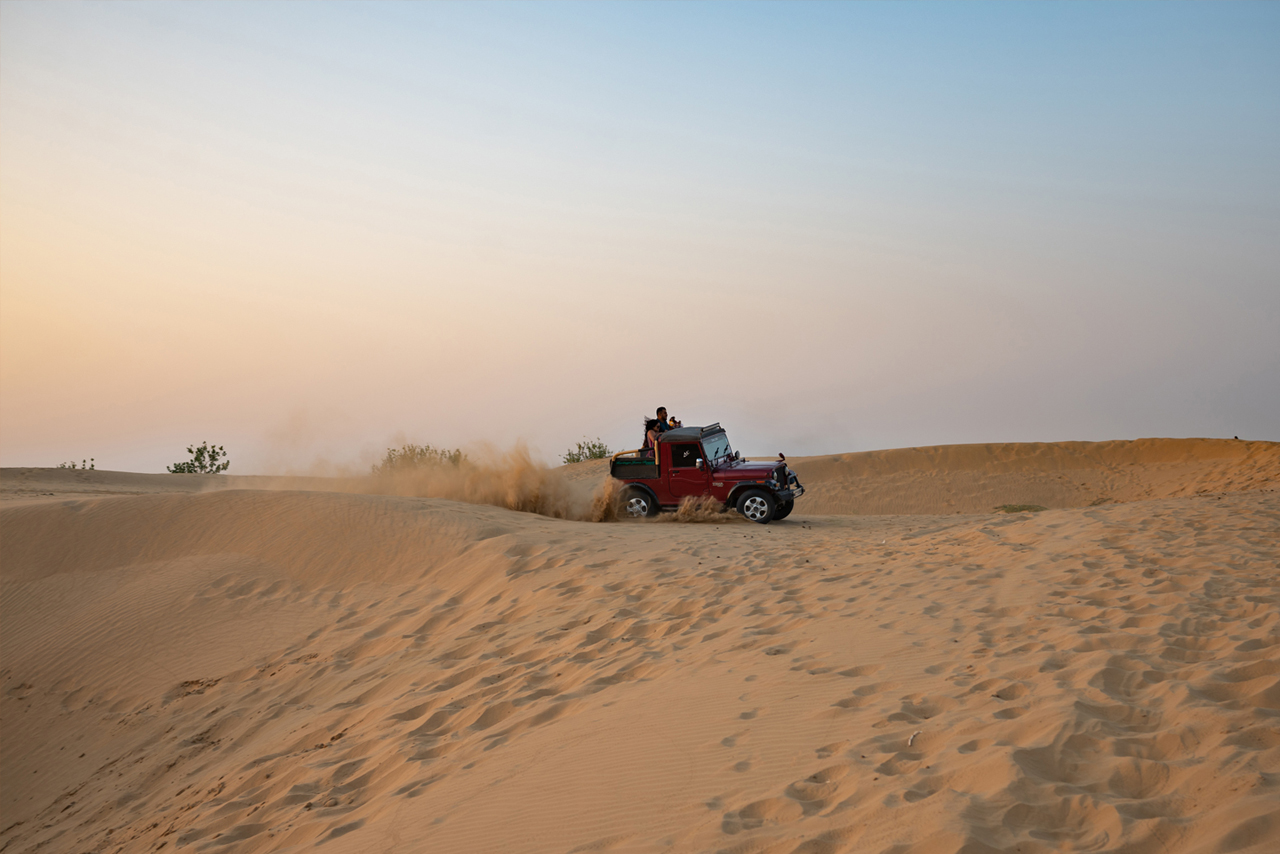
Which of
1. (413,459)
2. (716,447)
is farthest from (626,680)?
(413,459)

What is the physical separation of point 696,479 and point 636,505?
130 cm

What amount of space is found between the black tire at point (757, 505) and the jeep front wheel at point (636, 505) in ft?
5.51

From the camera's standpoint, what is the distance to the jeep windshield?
14828mm

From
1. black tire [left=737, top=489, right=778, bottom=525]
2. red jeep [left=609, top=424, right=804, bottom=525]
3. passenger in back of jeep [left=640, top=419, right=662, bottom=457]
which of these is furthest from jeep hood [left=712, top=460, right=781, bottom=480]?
passenger in back of jeep [left=640, top=419, right=662, bottom=457]

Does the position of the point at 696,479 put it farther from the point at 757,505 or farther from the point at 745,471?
the point at 757,505

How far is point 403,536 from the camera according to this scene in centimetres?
1086

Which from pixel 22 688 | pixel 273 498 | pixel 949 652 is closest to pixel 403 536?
pixel 273 498

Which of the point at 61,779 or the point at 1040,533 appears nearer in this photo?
the point at 61,779

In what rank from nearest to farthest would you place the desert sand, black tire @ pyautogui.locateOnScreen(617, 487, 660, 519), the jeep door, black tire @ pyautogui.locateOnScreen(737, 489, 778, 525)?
the desert sand < black tire @ pyautogui.locateOnScreen(737, 489, 778, 525) < the jeep door < black tire @ pyautogui.locateOnScreen(617, 487, 660, 519)

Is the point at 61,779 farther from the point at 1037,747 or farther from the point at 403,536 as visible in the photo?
the point at 1037,747

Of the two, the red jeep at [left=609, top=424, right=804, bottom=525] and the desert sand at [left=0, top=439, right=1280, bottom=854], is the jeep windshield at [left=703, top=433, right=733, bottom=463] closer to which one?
the red jeep at [left=609, top=424, right=804, bottom=525]

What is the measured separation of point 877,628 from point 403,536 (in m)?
6.89

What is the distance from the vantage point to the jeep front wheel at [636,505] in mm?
14992

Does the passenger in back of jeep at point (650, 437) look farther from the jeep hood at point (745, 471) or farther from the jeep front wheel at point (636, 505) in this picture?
the jeep hood at point (745, 471)
